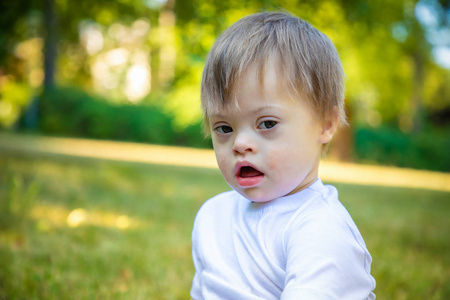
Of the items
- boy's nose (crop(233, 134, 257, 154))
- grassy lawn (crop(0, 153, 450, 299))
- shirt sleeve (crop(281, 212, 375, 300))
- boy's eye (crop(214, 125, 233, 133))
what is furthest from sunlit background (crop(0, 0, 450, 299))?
shirt sleeve (crop(281, 212, 375, 300))

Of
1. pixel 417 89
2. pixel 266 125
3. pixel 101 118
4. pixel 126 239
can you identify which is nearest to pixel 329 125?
pixel 266 125

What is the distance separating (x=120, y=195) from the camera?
5023mm

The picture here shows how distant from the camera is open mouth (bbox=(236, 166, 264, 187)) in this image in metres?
1.37

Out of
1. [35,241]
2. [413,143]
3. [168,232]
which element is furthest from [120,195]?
[413,143]

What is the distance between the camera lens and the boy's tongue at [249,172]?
1.38m

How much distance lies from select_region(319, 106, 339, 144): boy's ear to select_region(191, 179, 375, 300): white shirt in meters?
0.16

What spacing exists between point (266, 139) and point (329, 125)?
27 centimetres

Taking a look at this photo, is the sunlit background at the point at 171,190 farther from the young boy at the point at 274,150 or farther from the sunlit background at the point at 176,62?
the young boy at the point at 274,150

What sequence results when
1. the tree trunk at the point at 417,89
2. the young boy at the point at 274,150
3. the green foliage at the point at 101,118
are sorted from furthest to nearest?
the tree trunk at the point at 417,89 → the green foliage at the point at 101,118 → the young boy at the point at 274,150

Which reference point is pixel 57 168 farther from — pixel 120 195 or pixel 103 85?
pixel 103 85

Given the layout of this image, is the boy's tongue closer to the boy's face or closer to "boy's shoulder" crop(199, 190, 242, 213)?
the boy's face

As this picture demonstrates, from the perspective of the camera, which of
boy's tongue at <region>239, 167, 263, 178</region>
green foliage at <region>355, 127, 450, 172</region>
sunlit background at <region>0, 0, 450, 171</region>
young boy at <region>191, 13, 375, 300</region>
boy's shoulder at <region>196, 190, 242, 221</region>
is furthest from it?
green foliage at <region>355, 127, 450, 172</region>

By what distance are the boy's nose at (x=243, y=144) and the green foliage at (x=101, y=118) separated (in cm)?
1701

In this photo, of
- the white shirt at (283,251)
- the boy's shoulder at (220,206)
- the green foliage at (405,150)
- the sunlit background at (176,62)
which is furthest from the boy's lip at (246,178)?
the green foliage at (405,150)
